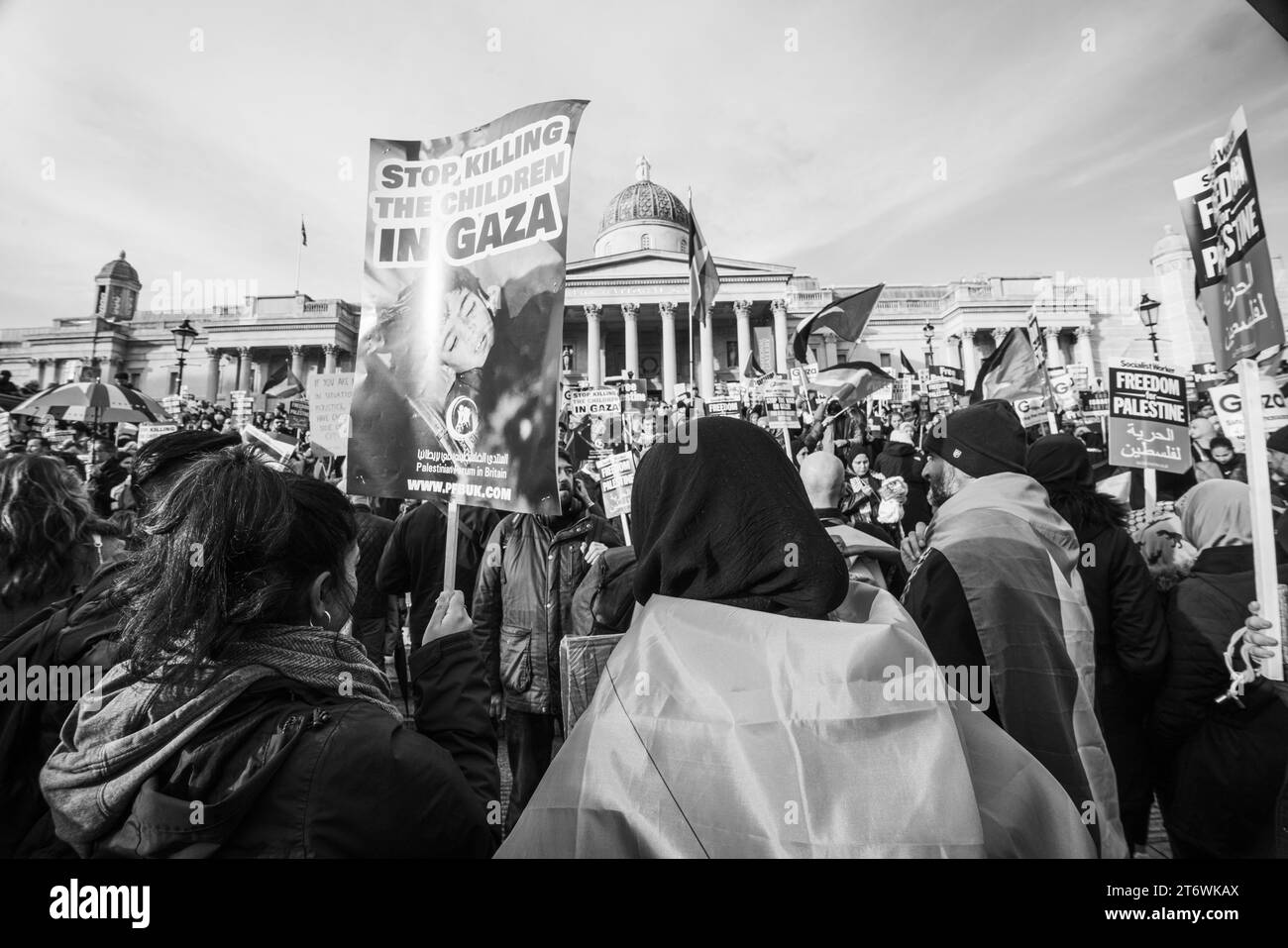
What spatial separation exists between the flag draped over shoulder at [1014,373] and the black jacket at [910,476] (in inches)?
38.4

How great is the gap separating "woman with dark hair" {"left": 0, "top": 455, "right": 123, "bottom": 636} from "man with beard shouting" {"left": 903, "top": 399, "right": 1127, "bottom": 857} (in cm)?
296

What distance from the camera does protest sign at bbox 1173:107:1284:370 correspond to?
250cm

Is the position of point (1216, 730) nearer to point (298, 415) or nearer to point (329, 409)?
point (329, 409)

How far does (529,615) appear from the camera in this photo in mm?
3828

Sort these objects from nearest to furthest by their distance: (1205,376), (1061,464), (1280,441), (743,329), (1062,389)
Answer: (1061,464) → (1280,441) → (1062,389) → (1205,376) → (743,329)

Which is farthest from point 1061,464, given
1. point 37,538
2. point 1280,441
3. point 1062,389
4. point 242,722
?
point 1062,389

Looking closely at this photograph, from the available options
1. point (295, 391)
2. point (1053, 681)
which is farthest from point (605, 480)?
point (295, 391)

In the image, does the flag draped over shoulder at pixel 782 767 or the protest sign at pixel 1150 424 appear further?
the protest sign at pixel 1150 424

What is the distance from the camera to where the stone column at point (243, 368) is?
4734 centimetres

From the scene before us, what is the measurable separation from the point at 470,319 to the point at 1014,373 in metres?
7.23

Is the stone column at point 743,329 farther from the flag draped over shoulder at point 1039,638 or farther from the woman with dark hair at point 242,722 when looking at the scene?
the woman with dark hair at point 242,722

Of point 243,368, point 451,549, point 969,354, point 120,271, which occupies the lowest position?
point 451,549

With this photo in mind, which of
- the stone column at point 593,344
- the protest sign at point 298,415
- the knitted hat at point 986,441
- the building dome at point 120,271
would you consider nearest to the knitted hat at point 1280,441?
the knitted hat at point 986,441
